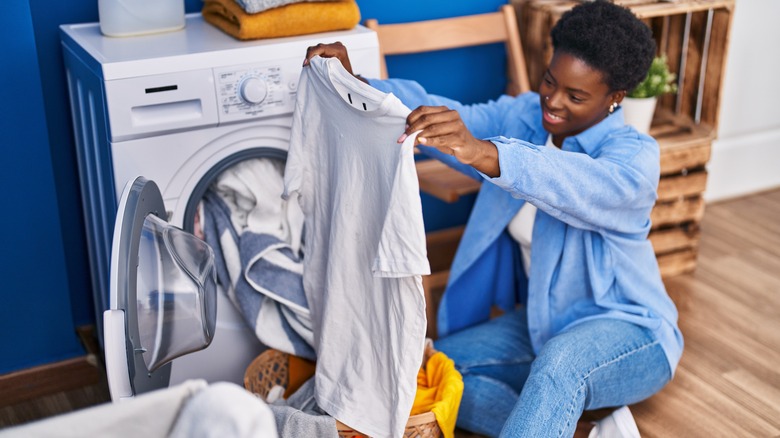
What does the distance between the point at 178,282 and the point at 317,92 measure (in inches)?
18.7

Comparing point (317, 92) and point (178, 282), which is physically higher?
point (317, 92)

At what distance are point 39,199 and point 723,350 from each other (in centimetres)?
184

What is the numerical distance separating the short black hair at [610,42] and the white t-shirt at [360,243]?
51cm

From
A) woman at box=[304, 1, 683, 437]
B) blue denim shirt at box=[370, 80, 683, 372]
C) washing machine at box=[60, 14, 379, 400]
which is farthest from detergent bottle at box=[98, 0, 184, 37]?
blue denim shirt at box=[370, 80, 683, 372]

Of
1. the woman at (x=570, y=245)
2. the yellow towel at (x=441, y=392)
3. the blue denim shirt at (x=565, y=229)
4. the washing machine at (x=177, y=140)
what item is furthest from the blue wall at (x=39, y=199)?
the yellow towel at (x=441, y=392)

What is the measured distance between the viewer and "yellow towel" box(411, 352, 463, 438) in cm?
180

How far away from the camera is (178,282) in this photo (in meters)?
1.71

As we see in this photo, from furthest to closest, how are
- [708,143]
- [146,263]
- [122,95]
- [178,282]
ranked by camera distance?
1. [708,143]
2. [122,95]
3. [178,282]
4. [146,263]

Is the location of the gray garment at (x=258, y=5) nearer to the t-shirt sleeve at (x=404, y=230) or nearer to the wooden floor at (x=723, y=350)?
the t-shirt sleeve at (x=404, y=230)

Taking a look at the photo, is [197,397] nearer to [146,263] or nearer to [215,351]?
[146,263]

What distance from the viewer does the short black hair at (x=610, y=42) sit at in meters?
1.81

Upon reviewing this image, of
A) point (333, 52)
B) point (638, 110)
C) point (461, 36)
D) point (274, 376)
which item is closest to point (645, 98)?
point (638, 110)

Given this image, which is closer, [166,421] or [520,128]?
[166,421]

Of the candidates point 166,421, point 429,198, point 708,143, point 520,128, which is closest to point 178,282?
point 166,421
